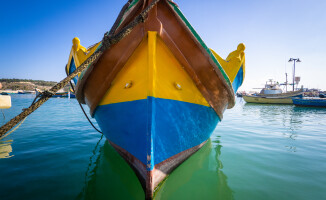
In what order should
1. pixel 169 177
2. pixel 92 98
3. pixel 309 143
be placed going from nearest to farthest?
A: 1. pixel 169 177
2. pixel 92 98
3. pixel 309 143

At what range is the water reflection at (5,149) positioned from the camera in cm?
312

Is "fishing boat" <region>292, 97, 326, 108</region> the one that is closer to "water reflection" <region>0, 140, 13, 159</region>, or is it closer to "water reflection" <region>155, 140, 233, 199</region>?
"water reflection" <region>155, 140, 233, 199</region>

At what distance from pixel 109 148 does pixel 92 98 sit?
1778 mm

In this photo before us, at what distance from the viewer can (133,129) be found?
6.68 feet

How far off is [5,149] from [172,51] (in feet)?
15.1

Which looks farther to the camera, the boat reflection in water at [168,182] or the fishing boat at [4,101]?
the fishing boat at [4,101]

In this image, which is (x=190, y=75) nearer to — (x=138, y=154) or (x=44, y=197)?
(x=138, y=154)

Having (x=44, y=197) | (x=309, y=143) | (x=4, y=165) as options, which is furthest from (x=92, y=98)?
(x=309, y=143)

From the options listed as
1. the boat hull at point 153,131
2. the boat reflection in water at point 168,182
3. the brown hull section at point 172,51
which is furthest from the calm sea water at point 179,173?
the brown hull section at point 172,51

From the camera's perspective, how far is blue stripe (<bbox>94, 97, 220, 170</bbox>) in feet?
6.04

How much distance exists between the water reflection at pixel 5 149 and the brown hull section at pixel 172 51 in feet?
8.19

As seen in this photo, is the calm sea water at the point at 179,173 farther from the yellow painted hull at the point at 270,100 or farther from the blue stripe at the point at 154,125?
the yellow painted hull at the point at 270,100

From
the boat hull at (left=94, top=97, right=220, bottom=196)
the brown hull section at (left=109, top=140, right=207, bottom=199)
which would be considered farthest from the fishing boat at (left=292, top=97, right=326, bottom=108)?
the brown hull section at (left=109, top=140, right=207, bottom=199)

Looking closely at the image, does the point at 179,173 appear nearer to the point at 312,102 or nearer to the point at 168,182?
the point at 168,182
